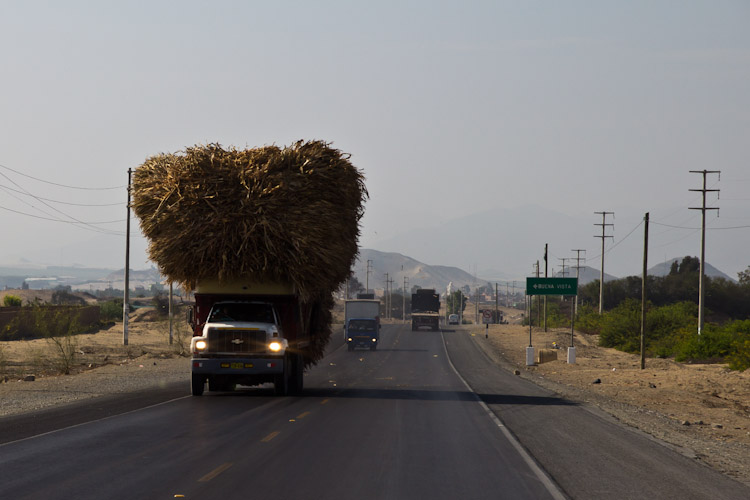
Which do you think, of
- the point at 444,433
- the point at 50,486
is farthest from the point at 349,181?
the point at 50,486

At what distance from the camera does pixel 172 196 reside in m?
22.5

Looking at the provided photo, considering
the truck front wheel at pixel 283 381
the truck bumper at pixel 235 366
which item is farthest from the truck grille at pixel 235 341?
the truck front wheel at pixel 283 381

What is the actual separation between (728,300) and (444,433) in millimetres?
106855

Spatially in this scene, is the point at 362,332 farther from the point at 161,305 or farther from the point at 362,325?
the point at 161,305

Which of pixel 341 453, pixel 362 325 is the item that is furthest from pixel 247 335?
pixel 362 325

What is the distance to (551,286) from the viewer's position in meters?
51.6

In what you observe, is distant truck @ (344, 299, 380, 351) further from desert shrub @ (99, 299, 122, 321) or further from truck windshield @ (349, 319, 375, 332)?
desert shrub @ (99, 299, 122, 321)

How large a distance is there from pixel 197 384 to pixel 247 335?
2153 millimetres

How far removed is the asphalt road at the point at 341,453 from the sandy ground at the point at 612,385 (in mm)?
1370

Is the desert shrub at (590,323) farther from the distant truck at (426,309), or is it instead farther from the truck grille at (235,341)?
the truck grille at (235,341)

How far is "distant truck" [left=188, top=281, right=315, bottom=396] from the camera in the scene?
74.1 feet

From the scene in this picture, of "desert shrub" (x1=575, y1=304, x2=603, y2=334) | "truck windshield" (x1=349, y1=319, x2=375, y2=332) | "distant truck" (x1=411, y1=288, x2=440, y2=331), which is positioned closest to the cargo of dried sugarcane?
"truck windshield" (x1=349, y1=319, x2=375, y2=332)

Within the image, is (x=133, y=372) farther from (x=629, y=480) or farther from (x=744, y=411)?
(x=629, y=480)

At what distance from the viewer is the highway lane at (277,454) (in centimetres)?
1021
